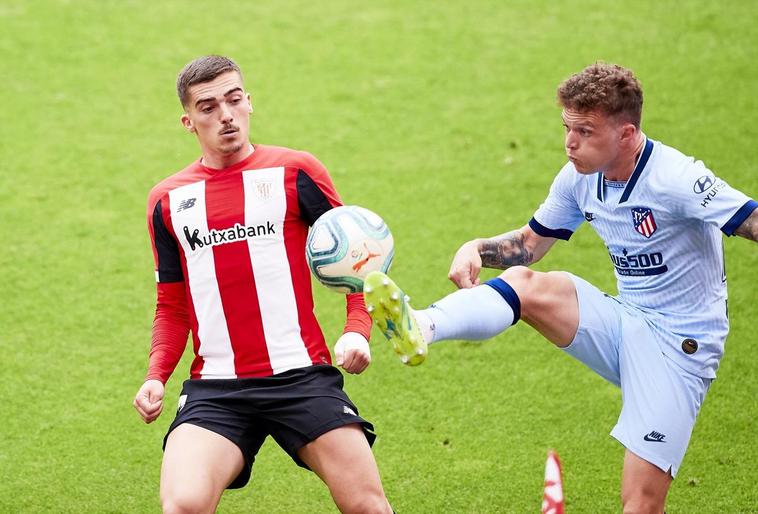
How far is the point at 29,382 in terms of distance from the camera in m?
6.29

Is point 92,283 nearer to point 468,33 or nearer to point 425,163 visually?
point 425,163

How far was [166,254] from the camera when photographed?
449cm

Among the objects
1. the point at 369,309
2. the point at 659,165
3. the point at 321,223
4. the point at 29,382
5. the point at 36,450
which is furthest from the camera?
the point at 29,382

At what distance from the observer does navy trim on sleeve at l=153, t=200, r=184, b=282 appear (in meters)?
4.48

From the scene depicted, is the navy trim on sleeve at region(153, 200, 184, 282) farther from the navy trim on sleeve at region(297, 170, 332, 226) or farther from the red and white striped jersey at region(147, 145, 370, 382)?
the navy trim on sleeve at region(297, 170, 332, 226)

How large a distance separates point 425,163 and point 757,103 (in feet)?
9.39

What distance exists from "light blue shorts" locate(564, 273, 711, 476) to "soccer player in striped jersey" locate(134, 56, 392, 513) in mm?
865

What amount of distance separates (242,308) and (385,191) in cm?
389

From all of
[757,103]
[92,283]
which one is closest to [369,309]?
[92,283]

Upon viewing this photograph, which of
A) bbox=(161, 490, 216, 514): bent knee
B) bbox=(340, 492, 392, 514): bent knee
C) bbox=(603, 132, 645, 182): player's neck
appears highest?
bbox=(603, 132, 645, 182): player's neck

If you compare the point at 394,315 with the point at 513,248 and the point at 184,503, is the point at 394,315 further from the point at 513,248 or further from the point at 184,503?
the point at 513,248

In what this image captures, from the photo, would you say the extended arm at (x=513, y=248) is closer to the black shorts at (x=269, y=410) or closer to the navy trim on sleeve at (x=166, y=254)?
the black shorts at (x=269, y=410)

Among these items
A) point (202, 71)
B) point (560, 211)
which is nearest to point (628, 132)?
point (560, 211)

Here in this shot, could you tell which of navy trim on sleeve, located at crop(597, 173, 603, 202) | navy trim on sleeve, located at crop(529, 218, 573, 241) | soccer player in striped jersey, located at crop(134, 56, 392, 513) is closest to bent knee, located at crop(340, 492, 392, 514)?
soccer player in striped jersey, located at crop(134, 56, 392, 513)
